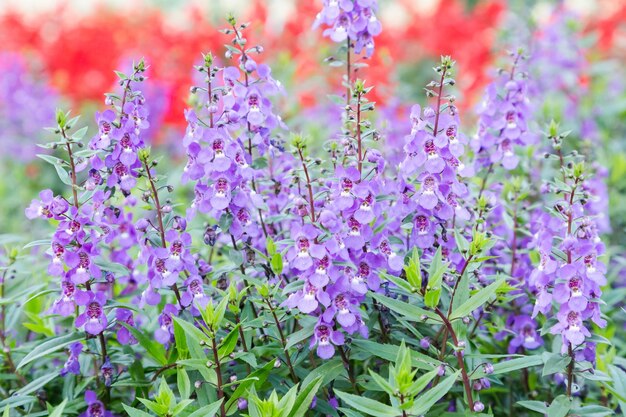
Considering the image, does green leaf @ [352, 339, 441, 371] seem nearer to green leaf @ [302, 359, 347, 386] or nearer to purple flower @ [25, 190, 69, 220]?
green leaf @ [302, 359, 347, 386]

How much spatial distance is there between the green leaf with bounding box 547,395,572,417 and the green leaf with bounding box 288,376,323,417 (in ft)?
1.99

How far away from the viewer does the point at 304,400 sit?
1980 millimetres

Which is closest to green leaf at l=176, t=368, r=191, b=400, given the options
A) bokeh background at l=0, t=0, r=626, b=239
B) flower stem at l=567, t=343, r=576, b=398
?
flower stem at l=567, t=343, r=576, b=398

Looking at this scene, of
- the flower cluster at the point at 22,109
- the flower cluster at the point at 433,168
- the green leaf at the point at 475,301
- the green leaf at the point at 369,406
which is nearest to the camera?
the green leaf at the point at 369,406

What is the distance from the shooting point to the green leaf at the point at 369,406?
1.85m

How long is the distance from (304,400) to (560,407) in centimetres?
67

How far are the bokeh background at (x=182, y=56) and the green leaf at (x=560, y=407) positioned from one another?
273 centimetres

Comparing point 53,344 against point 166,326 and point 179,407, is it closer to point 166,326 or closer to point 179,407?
point 166,326

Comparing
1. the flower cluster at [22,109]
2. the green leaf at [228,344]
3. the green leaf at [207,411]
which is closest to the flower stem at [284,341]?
the green leaf at [228,344]

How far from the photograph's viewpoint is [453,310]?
2016mm

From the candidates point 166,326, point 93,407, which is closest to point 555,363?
point 166,326

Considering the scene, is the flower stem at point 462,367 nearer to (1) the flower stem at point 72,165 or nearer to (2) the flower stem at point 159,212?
(2) the flower stem at point 159,212

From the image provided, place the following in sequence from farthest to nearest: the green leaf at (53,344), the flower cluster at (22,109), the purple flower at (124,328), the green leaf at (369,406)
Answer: the flower cluster at (22,109)
the purple flower at (124,328)
the green leaf at (53,344)
the green leaf at (369,406)

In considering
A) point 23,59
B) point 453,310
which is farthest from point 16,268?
point 23,59
